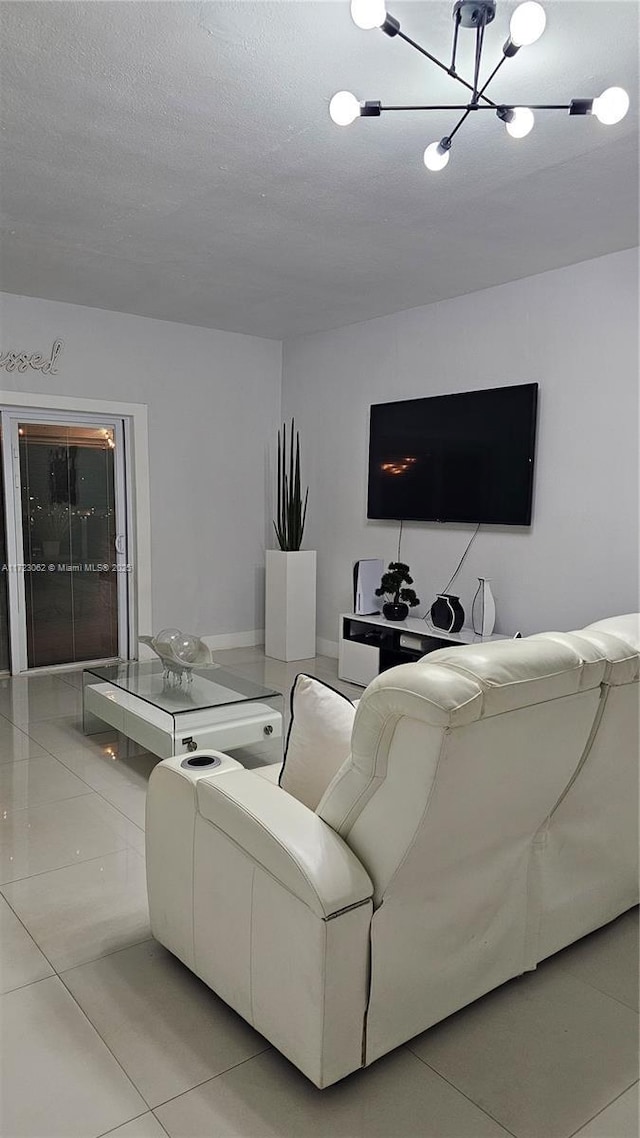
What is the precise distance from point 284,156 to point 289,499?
11.0 feet

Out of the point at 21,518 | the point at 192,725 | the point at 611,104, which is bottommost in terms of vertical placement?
the point at 192,725

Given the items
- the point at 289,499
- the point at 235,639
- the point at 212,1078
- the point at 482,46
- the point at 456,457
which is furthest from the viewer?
the point at 235,639

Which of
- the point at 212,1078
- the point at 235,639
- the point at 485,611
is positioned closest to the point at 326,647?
the point at 235,639

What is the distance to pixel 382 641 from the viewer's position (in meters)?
5.11

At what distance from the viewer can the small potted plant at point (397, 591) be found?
5.11 metres

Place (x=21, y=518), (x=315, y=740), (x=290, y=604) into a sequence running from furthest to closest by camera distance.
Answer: (x=290, y=604) → (x=21, y=518) → (x=315, y=740)

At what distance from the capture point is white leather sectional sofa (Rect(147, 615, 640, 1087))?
1.56m

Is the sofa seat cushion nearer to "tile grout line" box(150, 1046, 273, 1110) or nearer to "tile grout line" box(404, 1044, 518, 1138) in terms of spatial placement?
"tile grout line" box(404, 1044, 518, 1138)

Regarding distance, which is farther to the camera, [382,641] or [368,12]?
[382,641]

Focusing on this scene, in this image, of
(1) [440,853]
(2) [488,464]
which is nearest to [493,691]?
(1) [440,853]

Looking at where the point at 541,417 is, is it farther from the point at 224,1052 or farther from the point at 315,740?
the point at 224,1052

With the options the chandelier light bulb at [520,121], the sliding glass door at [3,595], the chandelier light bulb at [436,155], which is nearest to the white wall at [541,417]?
the chandelier light bulb at [436,155]

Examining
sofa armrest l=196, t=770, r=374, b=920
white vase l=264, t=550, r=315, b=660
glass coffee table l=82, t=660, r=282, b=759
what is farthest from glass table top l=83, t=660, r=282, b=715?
white vase l=264, t=550, r=315, b=660

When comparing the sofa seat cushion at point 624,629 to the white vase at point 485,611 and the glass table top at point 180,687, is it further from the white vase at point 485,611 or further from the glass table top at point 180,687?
the white vase at point 485,611
